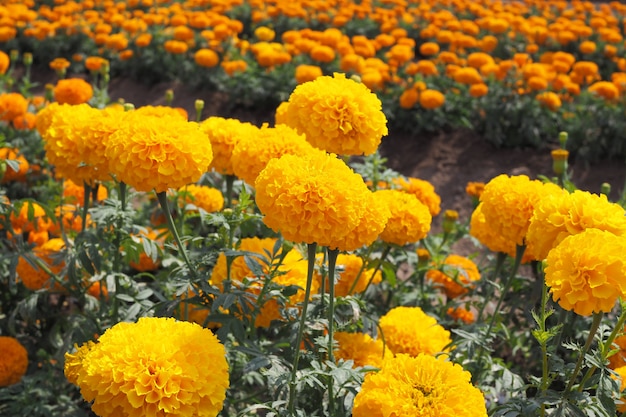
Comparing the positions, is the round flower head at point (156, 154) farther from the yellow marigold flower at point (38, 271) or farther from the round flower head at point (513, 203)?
the yellow marigold flower at point (38, 271)

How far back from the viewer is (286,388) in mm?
2211

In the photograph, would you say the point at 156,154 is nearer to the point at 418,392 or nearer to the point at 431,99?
the point at 418,392

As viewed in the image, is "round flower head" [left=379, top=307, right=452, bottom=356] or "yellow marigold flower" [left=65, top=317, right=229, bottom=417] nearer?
"yellow marigold flower" [left=65, top=317, right=229, bottom=417]

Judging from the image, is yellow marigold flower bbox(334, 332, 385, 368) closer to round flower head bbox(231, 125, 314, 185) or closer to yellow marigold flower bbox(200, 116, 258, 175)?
round flower head bbox(231, 125, 314, 185)

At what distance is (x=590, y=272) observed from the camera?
1.71 metres

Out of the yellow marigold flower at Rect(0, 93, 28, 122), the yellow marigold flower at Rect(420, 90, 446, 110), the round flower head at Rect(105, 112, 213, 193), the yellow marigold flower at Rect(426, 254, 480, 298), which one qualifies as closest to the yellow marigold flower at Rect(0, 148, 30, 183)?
the yellow marigold flower at Rect(0, 93, 28, 122)

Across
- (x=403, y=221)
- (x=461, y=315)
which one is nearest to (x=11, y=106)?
(x=403, y=221)

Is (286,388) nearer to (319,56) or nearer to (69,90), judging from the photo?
(69,90)

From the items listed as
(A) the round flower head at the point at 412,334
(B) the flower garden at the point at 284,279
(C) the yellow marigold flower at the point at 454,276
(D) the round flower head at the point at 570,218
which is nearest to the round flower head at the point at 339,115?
(B) the flower garden at the point at 284,279

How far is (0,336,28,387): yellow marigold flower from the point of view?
9.48 ft

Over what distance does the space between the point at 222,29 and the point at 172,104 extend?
1148mm

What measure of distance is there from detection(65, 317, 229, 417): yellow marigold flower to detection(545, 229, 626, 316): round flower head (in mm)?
852

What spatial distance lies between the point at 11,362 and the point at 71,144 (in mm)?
989

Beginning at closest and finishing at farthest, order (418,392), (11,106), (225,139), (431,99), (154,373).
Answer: (154,373) → (418,392) → (225,139) → (11,106) → (431,99)
